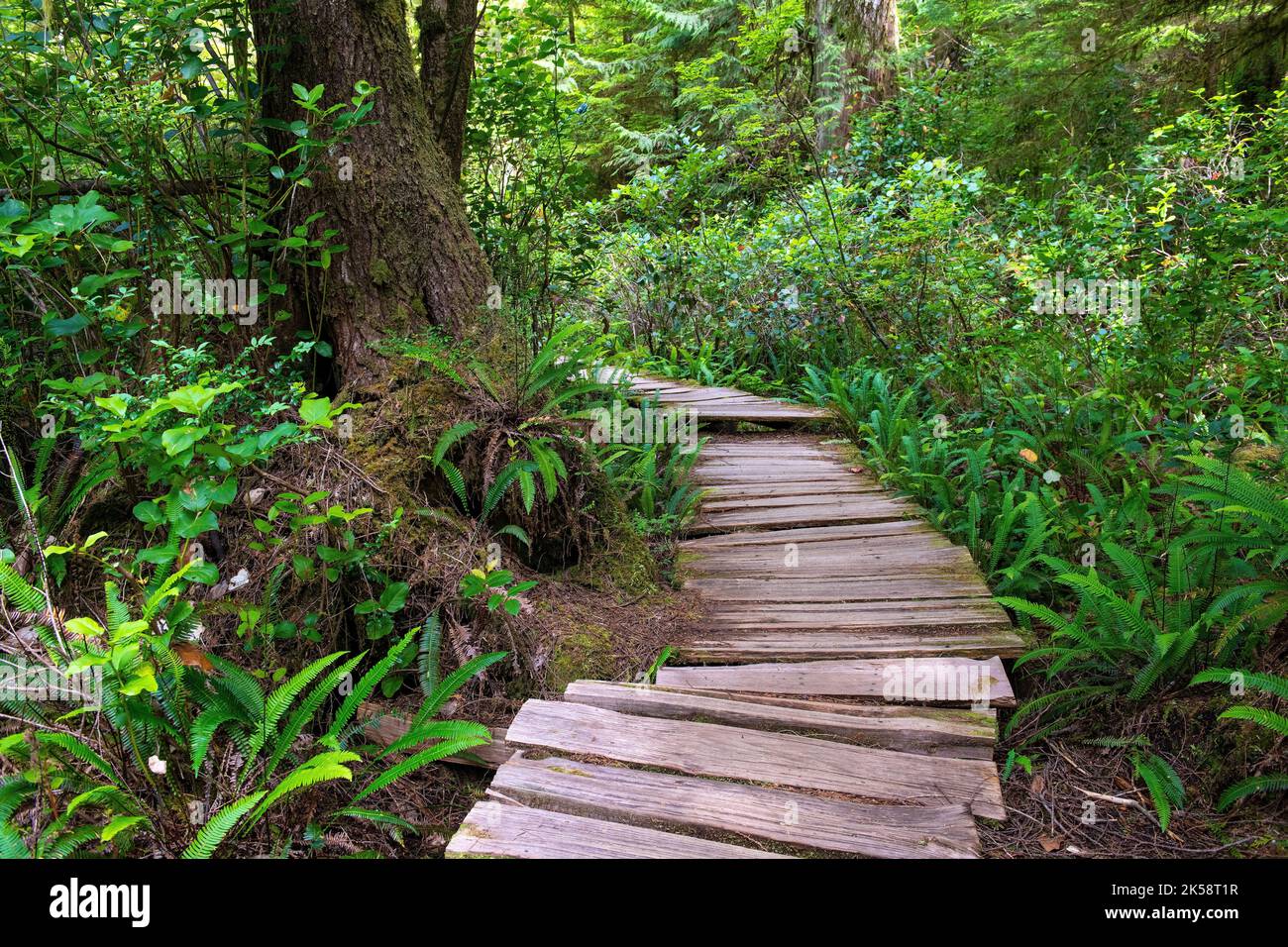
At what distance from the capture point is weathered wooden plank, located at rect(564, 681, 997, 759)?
2.94 m

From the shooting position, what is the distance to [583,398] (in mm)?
5289

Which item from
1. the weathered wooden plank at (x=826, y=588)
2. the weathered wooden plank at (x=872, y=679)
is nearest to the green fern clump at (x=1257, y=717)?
the weathered wooden plank at (x=872, y=679)

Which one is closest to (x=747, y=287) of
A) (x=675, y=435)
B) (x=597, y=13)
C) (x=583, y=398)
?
(x=675, y=435)

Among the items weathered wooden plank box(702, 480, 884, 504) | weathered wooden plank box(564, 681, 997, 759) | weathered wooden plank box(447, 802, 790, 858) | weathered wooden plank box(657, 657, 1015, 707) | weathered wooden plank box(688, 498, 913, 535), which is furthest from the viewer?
weathered wooden plank box(702, 480, 884, 504)

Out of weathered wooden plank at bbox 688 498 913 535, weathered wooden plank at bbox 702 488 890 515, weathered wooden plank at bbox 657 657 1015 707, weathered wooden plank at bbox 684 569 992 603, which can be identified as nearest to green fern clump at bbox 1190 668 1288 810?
weathered wooden plank at bbox 657 657 1015 707

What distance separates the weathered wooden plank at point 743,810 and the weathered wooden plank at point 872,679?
82 cm

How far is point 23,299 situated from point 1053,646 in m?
5.51

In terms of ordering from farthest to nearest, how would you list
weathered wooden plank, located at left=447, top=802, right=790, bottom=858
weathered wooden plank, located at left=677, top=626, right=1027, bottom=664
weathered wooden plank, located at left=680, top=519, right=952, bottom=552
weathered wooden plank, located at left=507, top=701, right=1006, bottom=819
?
weathered wooden plank, located at left=680, top=519, right=952, bottom=552, weathered wooden plank, located at left=677, top=626, right=1027, bottom=664, weathered wooden plank, located at left=507, top=701, right=1006, bottom=819, weathered wooden plank, located at left=447, top=802, right=790, bottom=858

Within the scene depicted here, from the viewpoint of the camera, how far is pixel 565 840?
7.48 ft

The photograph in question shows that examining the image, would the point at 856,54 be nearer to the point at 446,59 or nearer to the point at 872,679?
the point at 446,59

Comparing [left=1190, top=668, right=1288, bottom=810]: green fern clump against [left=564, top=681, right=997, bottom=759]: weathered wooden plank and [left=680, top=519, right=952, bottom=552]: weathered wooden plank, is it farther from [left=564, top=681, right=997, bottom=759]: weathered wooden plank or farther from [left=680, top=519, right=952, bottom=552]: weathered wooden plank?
[left=680, top=519, right=952, bottom=552]: weathered wooden plank

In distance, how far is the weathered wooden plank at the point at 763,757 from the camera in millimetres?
2598

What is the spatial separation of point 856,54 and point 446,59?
9.16 metres

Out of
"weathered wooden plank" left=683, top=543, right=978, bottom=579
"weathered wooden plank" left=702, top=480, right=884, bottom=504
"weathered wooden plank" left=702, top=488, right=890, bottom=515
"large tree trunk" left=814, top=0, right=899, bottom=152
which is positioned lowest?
"weathered wooden plank" left=683, top=543, right=978, bottom=579
